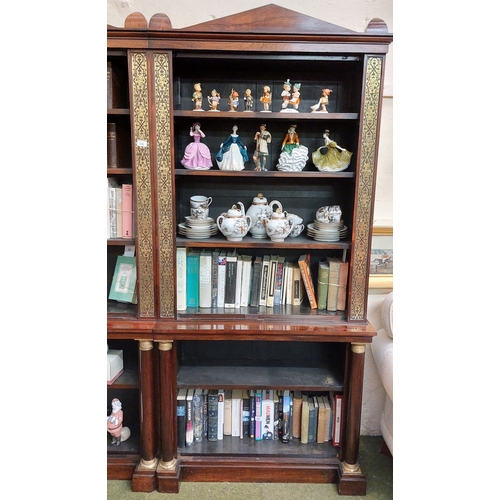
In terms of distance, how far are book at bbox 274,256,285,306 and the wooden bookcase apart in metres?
0.08

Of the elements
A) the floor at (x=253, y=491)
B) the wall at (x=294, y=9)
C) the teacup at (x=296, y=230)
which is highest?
the wall at (x=294, y=9)

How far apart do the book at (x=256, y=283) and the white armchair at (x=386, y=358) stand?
0.61 metres

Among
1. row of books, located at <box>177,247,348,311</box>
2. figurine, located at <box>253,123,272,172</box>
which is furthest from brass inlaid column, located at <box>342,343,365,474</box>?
figurine, located at <box>253,123,272,172</box>

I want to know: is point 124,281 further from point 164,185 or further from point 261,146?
point 261,146

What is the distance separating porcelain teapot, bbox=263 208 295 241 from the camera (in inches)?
64.8

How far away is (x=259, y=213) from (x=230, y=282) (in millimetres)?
345

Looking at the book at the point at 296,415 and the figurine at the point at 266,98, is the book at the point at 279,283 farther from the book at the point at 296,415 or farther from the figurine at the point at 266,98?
the figurine at the point at 266,98

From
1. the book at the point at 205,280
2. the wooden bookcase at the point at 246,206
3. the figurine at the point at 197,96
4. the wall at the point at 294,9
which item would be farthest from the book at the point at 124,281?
the wall at the point at 294,9

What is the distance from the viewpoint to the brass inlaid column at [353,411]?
165 cm

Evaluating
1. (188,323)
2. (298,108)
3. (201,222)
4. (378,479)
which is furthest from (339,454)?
(298,108)

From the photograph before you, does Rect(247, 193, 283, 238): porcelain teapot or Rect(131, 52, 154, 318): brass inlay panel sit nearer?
Rect(131, 52, 154, 318): brass inlay panel

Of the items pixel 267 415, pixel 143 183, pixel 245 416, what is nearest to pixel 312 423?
pixel 267 415

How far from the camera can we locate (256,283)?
5.91ft

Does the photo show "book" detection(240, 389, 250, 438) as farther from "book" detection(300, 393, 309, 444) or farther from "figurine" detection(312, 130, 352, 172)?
"figurine" detection(312, 130, 352, 172)
